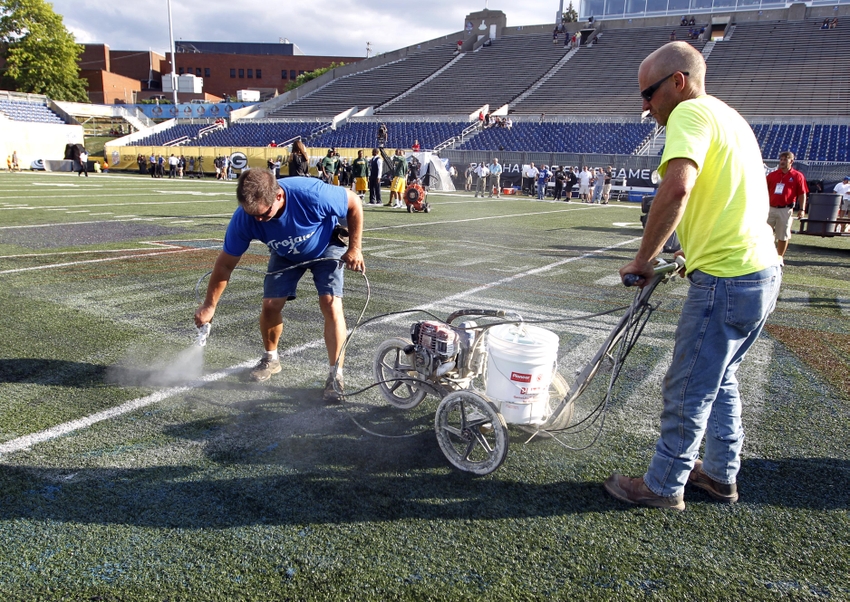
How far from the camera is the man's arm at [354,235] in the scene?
13.0 ft

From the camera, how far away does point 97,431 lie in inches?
135

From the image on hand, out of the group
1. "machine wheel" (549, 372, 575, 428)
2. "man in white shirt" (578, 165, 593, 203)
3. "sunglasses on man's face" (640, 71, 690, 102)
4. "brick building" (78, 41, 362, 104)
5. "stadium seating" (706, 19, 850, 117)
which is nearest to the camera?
"sunglasses on man's face" (640, 71, 690, 102)

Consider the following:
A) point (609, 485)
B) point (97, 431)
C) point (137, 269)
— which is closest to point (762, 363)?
point (609, 485)

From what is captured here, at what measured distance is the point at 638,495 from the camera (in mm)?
2914

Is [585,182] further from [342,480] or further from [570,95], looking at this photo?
[342,480]

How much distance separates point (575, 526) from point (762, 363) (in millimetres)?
3167

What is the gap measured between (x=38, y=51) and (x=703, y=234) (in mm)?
71231

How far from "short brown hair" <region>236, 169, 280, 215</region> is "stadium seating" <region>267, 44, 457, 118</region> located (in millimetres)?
46327

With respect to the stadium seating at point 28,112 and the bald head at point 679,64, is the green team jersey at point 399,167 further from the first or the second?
the stadium seating at point 28,112

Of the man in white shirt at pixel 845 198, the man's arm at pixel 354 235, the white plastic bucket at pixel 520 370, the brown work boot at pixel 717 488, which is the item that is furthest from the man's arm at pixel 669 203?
the man in white shirt at pixel 845 198

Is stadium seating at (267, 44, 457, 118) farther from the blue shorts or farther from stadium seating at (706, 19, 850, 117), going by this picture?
the blue shorts

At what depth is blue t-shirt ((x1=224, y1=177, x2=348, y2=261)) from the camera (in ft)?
12.3

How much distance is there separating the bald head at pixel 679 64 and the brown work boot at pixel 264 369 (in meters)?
3.15

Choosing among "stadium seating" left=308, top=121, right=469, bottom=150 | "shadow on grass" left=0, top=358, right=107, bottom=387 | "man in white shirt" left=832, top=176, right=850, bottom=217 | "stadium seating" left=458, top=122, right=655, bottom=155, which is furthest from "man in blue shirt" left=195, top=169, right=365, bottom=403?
"stadium seating" left=308, top=121, right=469, bottom=150
